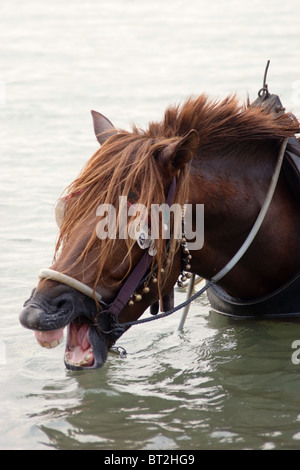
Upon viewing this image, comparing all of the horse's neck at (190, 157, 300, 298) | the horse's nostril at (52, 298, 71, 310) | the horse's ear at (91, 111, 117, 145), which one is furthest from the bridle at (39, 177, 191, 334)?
the horse's ear at (91, 111, 117, 145)

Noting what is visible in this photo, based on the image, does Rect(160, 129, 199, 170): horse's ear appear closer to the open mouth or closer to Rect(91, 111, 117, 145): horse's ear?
Rect(91, 111, 117, 145): horse's ear

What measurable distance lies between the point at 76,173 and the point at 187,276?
4022 mm

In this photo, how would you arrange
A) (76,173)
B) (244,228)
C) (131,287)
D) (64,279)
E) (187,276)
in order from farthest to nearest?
(76,173)
(244,228)
(187,276)
(131,287)
(64,279)

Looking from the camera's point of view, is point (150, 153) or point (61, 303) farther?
point (150, 153)

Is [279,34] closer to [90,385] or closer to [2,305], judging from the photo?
[2,305]

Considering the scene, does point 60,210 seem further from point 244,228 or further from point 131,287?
point 244,228

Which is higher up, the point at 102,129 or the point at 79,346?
the point at 102,129

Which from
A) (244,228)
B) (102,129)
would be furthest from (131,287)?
(102,129)

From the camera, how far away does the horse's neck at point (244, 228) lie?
138 inches

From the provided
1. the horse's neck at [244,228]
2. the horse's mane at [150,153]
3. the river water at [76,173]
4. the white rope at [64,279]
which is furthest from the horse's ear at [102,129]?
the river water at [76,173]

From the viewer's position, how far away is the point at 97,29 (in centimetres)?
1267

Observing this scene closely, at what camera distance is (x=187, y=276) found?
11.6 ft

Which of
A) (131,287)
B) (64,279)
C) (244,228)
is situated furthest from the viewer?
(244,228)

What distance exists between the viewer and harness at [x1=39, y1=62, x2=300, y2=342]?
3244 millimetres
